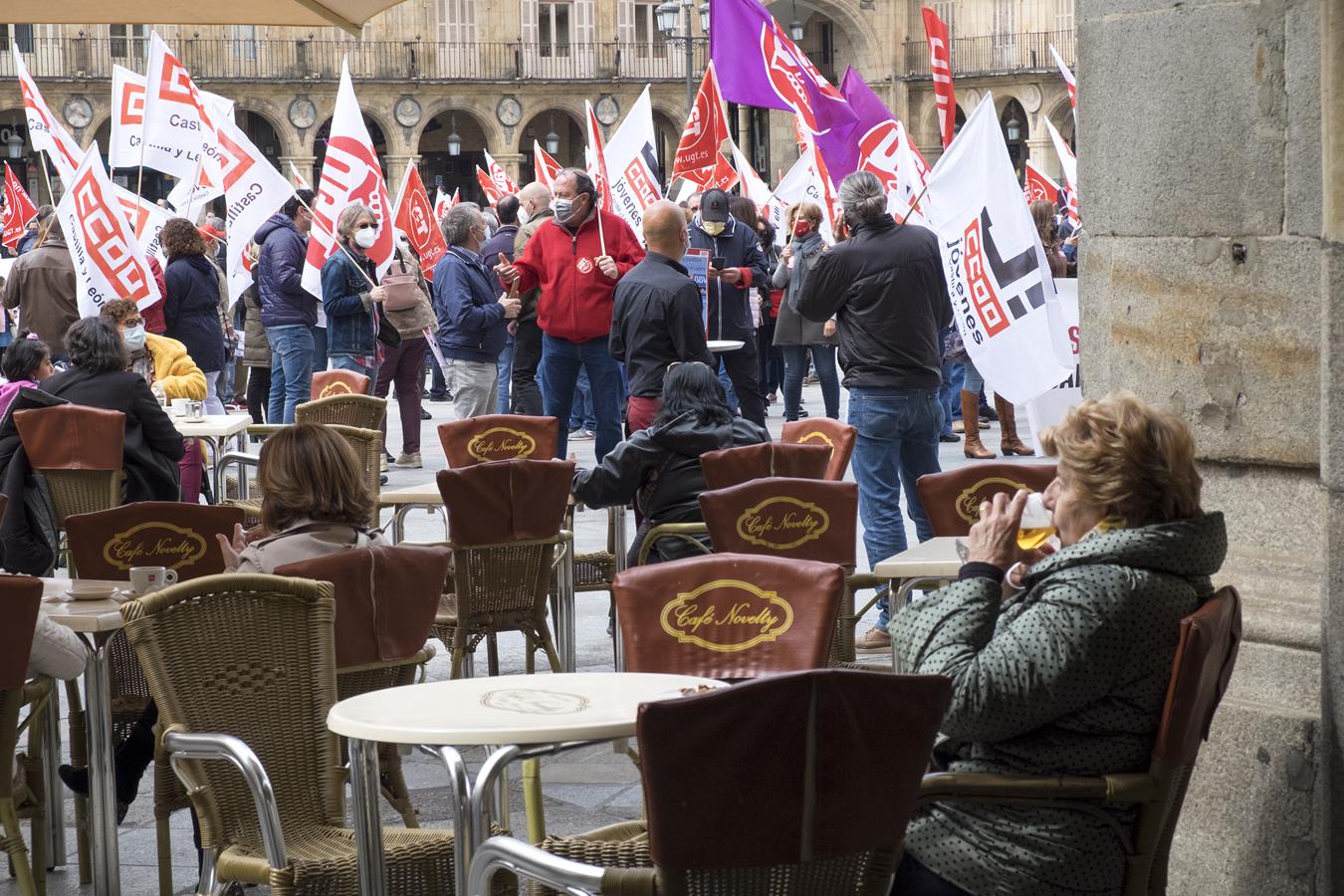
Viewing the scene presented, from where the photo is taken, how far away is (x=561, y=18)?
4556cm

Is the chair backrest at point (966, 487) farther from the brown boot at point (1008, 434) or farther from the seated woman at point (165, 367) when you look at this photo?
the brown boot at point (1008, 434)

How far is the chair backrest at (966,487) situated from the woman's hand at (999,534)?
2025 mm

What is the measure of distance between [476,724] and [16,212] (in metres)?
20.1

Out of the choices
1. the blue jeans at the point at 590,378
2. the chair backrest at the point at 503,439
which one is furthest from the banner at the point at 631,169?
the chair backrest at the point at 503,439

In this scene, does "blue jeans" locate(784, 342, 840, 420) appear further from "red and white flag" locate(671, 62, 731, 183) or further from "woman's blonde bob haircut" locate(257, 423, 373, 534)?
"woman's blonde bob haircut" locate(257, 423, 373, 534)

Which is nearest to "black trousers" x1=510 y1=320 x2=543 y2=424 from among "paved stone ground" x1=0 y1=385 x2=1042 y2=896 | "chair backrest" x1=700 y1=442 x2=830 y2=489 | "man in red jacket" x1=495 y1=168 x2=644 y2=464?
"man in red jacket" x1=495 y1=168 x2=644 y2=464

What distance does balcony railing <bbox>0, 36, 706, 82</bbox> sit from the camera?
137ft

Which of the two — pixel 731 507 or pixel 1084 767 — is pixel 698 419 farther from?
pixel 1084 767

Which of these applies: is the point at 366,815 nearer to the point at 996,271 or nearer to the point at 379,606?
the point at 379,606

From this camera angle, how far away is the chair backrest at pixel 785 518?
4.71 metres

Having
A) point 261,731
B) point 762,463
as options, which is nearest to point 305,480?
point 261,731

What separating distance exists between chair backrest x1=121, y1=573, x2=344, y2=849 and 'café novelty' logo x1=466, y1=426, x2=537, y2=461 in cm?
336

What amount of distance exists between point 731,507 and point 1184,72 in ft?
5.00

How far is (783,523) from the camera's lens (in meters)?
4.76
